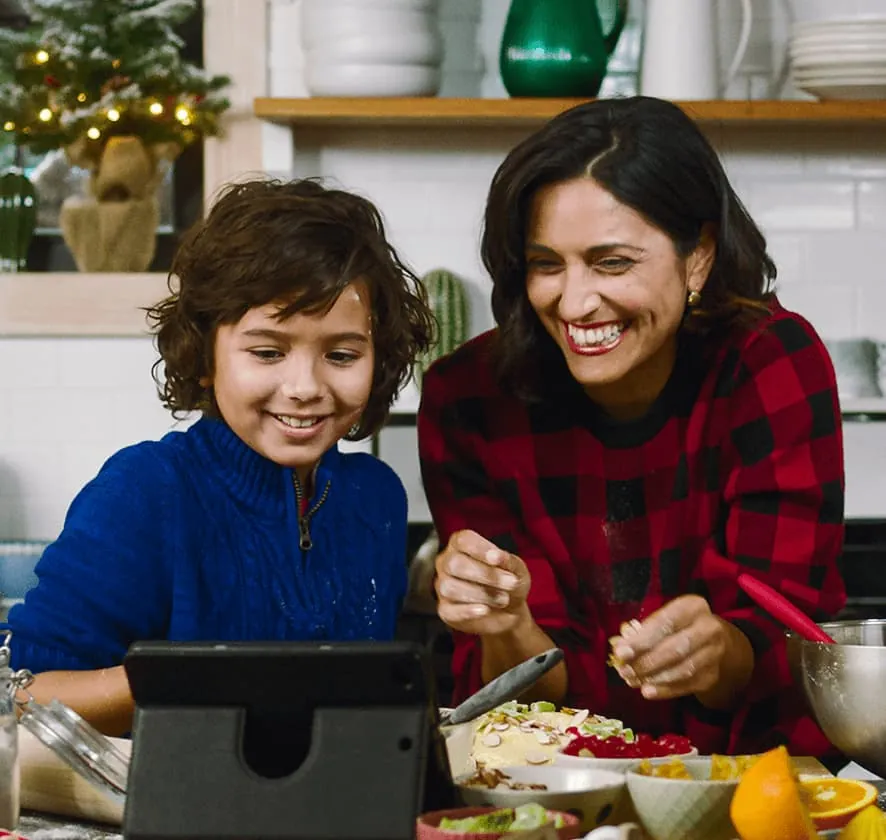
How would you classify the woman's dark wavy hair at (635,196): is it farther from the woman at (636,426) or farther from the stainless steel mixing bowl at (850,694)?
the stainless steel mixing bowl at (850,694)

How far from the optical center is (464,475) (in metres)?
2.14

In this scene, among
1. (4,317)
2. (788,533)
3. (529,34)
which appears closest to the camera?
(788,533)

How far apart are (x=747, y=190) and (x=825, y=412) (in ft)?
5.66

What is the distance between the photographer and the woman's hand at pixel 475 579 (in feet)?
5.06

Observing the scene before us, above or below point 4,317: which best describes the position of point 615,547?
below

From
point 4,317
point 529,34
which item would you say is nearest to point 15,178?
point 4,317

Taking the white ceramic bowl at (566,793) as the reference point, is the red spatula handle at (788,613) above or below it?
above

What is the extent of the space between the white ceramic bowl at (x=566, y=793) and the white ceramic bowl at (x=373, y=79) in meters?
2.28

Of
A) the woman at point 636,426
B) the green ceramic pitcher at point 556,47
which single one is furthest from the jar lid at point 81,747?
the green ceramic pitcher at point 556,47

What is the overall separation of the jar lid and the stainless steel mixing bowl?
58cm

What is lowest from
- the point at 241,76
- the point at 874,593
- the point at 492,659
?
the point at 874,593

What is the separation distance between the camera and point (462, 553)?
5.22 ft

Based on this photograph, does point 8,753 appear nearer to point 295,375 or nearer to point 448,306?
point 295,375

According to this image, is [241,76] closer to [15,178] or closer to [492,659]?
[15,178]
